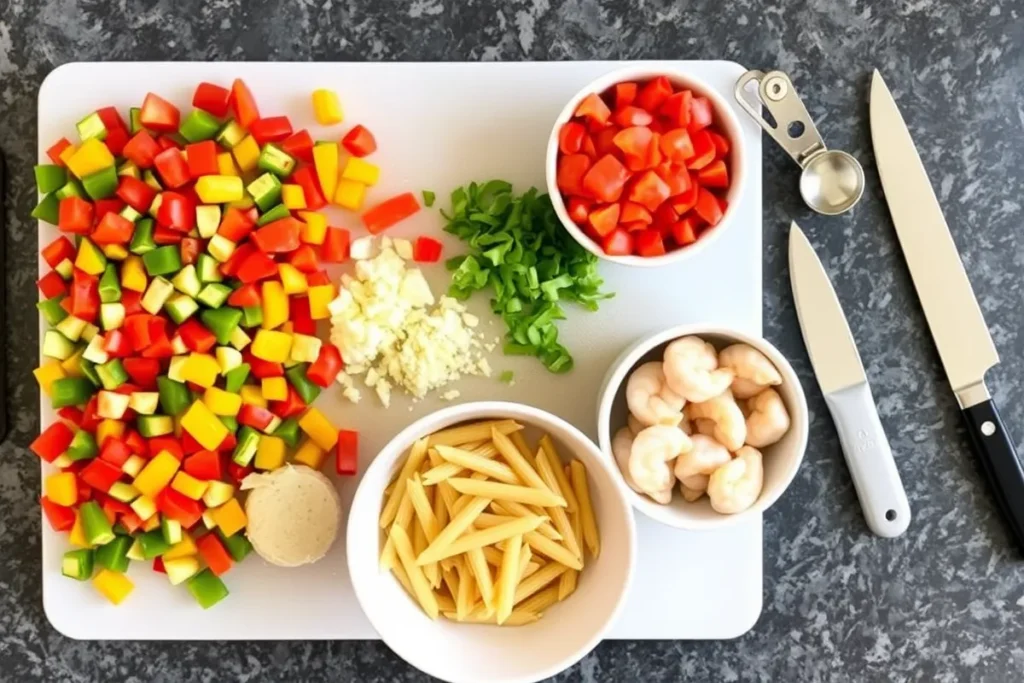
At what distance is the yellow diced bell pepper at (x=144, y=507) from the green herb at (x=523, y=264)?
560mm

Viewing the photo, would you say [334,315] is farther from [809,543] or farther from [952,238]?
[952,238]

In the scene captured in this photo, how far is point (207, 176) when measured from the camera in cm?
140

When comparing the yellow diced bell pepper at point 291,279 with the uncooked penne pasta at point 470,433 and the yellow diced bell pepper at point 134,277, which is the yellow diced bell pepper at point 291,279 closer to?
→ the yellow diced bell pepper at point 134,277

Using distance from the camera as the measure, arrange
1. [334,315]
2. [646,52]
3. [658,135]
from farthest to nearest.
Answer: [646,52] < [334,315] < [658,135]

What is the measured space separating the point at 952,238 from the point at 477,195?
0.80 metres

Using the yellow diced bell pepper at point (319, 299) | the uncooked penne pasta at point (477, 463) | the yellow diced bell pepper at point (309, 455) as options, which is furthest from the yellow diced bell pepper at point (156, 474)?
the uncooked penne pasta at point (477, 463)

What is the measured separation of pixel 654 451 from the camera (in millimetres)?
1301

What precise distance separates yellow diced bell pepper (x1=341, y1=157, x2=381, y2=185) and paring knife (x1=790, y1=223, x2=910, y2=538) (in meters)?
0.68

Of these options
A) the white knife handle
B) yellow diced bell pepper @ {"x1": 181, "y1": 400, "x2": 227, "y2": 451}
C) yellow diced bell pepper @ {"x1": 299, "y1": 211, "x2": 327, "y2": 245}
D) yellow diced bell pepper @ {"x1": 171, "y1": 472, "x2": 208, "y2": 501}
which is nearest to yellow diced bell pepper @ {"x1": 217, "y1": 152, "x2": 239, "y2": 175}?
yellow diced bell pepper @ {"x1": 299, "y1": 211, "x2": 327, "y2": 245}

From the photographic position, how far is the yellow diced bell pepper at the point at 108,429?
4.62 ft

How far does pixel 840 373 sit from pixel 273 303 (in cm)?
90

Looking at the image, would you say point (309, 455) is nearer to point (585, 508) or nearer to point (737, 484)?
point (585, 508)

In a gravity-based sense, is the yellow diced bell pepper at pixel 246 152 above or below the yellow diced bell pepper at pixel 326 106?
below

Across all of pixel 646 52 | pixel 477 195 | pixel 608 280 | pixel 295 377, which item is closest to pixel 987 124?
pixel 646 52
